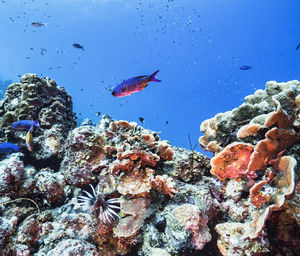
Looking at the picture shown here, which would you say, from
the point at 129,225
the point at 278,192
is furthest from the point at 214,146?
the point at 129,225

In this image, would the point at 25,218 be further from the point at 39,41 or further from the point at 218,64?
the point at 218,64

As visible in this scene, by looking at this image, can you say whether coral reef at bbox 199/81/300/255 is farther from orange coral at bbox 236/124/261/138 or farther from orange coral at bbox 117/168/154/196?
orange coral at bbox 117/168/154/196

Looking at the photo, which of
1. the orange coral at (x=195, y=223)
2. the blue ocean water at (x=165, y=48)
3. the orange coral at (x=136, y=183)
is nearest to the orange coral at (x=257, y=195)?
the orange coral at (x=195, y=223)

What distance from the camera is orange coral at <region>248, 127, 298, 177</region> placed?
2.56 meters

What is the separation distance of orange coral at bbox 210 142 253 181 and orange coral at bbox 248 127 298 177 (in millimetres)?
199

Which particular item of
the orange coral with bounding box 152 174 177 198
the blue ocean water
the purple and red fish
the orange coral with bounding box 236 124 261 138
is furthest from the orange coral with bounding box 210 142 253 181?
the blue ocean water

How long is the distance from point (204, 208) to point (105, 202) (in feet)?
4.74

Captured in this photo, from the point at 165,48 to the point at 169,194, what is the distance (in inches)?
4127

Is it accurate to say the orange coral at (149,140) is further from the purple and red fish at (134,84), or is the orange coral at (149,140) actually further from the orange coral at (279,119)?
the orange coral at (279,119)

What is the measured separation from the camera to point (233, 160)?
115 inches

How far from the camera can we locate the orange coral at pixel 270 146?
256 cm

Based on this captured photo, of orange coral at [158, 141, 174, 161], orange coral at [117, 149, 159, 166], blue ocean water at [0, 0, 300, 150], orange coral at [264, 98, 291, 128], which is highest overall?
blue ocean water at [0, 0, 300, 150]

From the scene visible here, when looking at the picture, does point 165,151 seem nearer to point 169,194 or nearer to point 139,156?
point 139,156

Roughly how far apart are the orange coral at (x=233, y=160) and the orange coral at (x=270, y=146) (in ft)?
0.65
